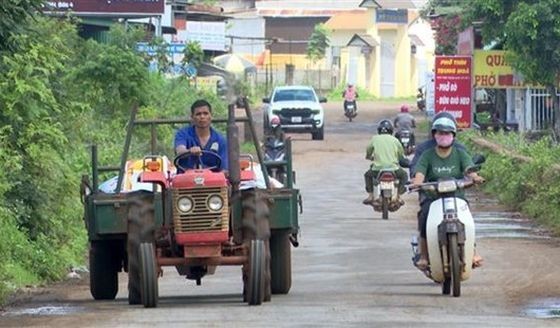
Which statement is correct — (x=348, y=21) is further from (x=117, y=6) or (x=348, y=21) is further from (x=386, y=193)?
(x=386, y=193)

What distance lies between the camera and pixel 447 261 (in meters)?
15.5

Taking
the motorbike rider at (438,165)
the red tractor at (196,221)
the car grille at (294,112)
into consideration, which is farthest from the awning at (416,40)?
the red tractor at (196,221)

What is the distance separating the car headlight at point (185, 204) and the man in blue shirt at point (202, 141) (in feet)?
3.02

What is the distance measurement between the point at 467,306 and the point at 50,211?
7940mm

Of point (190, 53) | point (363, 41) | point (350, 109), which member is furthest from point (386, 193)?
point (363, 41)

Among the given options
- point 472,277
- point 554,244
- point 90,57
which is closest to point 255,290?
point 472,277

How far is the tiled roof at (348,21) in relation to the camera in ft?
337

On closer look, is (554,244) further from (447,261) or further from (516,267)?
(447,261)

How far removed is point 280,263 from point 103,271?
179cm

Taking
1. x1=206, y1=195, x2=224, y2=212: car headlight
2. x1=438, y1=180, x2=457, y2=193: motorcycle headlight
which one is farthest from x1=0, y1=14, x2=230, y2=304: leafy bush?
x1=438, y1=180, x2=457, y2=193: motorcycle headlight

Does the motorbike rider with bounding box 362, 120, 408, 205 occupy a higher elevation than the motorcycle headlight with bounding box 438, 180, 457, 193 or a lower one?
lower

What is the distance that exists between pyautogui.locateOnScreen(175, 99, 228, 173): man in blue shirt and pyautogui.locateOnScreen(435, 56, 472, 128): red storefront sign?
96.4 ft

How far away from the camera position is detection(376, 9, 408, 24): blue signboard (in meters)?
94.2

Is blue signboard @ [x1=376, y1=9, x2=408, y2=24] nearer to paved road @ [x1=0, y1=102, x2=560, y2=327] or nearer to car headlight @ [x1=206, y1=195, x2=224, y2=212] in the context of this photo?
paved road @ [x1=0, y1=102, x2=560, y2=327]
